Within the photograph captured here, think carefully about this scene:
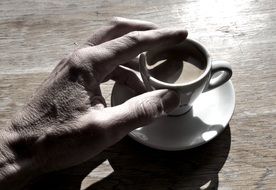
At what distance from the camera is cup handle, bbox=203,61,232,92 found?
865mm

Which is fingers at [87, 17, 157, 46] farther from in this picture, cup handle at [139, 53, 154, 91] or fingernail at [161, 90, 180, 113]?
fingernail at [161, 90, 180, 113]

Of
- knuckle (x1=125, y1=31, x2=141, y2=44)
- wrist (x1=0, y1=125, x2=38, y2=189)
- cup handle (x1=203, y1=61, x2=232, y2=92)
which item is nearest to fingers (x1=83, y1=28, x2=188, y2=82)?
knuckle (x1=125, y1=31, x2=141, y2=44)

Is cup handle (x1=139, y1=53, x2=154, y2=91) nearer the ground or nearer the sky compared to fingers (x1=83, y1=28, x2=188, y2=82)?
nearer the ground

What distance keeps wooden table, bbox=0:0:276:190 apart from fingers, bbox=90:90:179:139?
0.13 m

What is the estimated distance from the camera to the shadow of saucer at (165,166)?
33.1 inches

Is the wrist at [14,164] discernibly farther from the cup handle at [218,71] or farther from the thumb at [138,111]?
the cup handle at [218,71]

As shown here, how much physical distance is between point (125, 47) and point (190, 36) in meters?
0.28

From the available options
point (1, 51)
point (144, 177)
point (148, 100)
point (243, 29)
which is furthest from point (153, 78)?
point (1, 51)

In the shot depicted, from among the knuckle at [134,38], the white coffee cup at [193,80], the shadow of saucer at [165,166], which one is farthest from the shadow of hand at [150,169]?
the knuckle at [134,38]

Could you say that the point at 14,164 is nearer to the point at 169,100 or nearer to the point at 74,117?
the point at 74,117

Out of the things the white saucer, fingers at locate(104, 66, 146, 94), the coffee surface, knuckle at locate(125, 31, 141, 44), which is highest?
knuckle at locate(125, 31, 141, 44)

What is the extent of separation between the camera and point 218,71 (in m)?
0.88

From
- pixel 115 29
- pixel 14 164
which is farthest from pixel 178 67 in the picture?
pixel 14 164

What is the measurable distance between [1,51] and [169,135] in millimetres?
516
